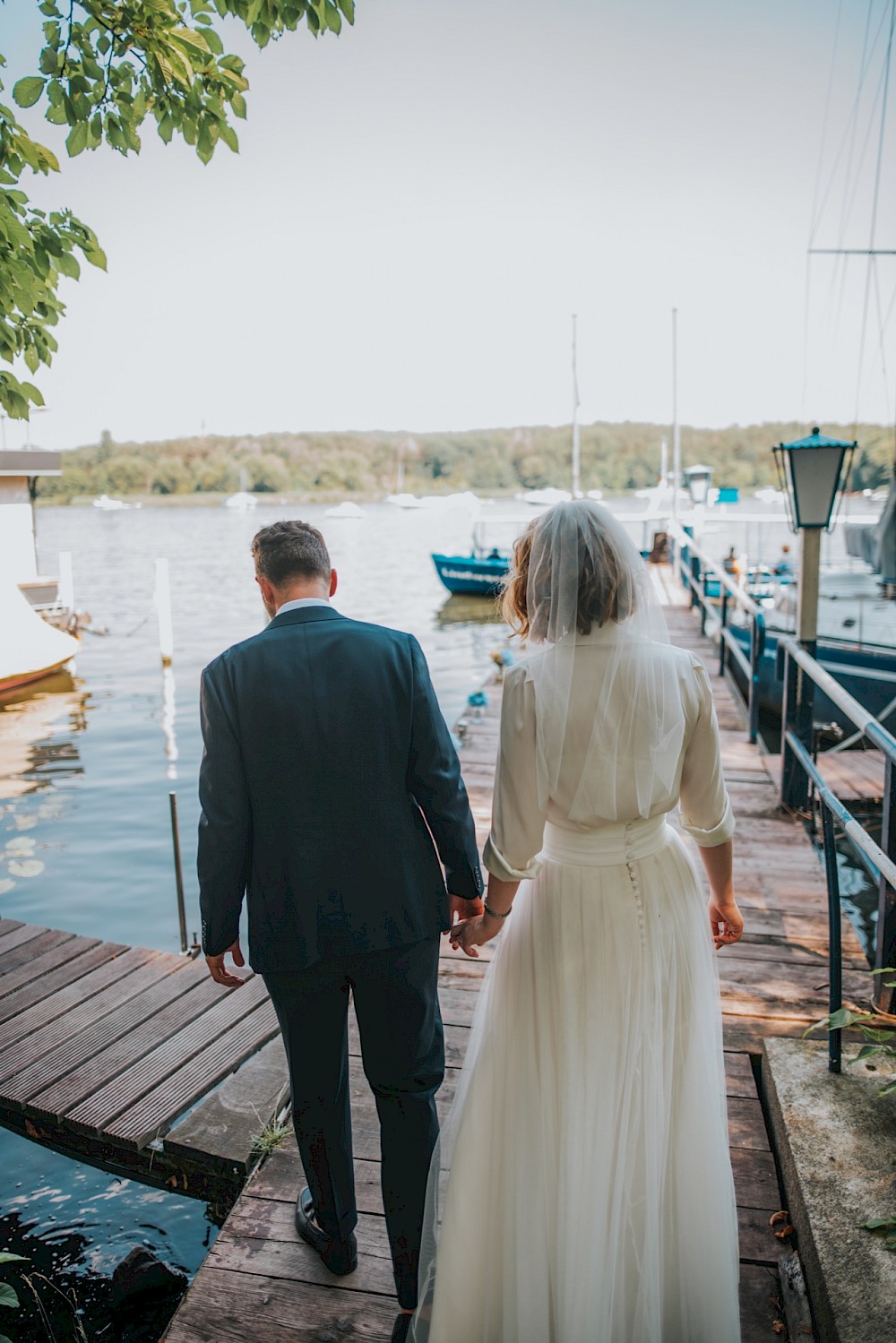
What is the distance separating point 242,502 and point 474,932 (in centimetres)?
9655

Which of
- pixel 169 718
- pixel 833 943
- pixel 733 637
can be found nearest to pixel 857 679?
pixel 733 637

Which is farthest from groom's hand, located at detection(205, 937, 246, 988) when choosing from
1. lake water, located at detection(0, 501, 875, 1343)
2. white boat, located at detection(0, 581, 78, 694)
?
white boat, located at detection(0, 581, 78, 694)

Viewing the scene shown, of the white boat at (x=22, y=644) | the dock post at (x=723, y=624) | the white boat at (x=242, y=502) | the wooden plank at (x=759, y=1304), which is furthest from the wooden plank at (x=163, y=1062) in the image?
the white boat at (x=242, y=502)

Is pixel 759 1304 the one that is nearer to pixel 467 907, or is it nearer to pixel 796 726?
pixel 467 907

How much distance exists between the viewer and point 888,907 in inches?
109

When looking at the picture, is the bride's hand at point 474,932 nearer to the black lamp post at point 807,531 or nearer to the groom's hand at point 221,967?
the groom's hand at point 221,967

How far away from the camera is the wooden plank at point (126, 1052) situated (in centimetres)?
312

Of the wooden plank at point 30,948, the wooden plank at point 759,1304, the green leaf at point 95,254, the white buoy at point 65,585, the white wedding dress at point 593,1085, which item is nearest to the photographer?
the white wedding dress at point 593,1085

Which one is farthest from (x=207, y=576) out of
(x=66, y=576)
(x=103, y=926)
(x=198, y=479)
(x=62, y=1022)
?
(x=198, y=479)

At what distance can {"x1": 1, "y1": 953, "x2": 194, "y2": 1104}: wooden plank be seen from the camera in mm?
3268

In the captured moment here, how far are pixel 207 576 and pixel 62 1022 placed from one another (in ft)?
135

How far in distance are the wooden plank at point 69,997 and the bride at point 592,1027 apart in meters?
2.29

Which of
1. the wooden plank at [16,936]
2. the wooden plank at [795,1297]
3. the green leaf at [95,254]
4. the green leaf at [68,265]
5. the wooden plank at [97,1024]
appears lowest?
the wooden plank at [16,936]

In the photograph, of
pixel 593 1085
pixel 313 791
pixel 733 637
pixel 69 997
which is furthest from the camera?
pixel 733 637
